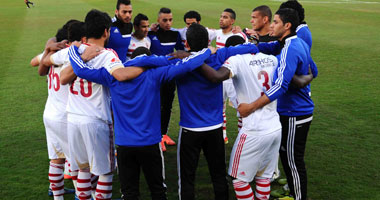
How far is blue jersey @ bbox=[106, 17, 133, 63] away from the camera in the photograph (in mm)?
6805

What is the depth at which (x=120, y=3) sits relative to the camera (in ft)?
23.0

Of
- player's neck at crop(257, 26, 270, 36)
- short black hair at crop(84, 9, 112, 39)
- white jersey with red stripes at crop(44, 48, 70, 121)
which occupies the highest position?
short black hair at crop(84, 9, 112, 39)

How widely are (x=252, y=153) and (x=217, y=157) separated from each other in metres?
0.46

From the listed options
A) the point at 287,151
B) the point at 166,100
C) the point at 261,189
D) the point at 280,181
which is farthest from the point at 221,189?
the point at 166,100

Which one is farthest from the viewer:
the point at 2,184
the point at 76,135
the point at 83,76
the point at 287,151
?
the point at 2,184

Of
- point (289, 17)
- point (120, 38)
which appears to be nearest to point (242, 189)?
point (289, 17)

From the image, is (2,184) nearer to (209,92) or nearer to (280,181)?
(209,92)

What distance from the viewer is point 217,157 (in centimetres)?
491

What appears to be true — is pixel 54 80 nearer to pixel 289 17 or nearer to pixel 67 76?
pixel 67 76

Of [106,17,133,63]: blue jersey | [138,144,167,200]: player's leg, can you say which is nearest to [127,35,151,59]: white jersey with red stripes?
[106,17,133,63]: blue jersey

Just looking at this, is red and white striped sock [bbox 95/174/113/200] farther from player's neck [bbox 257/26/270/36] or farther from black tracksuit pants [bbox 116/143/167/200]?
player's neck [bbox 257/26/270/36]

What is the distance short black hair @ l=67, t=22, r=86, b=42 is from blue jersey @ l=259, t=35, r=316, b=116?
2259 millimetres

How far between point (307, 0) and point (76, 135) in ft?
133

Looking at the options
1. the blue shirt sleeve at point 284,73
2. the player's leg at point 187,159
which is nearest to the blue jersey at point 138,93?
the player's leg at point 187,159
